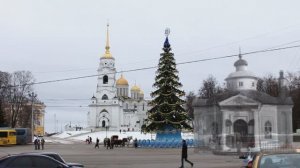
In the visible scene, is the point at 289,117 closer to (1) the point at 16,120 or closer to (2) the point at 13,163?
(2) the point at 13,163

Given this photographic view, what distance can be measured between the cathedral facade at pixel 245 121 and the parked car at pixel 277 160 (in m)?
30.7

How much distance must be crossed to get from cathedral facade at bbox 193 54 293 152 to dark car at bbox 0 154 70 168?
88.1ft

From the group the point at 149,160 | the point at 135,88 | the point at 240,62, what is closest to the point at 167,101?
the point at 240,62

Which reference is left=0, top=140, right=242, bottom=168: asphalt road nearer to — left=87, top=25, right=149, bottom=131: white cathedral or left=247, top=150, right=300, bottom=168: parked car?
left=247, top=150, right=300, bottom=168: parked car

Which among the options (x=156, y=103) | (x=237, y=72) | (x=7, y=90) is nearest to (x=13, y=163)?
(x=237, y=72)

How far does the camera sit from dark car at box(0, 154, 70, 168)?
15.2 m

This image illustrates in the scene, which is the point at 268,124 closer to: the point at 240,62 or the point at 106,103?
the point at 240,62

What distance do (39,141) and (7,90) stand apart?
82.0 feet

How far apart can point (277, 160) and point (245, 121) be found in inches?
1277

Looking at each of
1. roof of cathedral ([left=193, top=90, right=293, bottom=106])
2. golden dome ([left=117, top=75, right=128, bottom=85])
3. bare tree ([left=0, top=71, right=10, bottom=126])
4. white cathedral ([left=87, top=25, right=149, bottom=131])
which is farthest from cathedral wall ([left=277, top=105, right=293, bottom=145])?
golden dome ([left=117, top=75, right=128, bottom=85])

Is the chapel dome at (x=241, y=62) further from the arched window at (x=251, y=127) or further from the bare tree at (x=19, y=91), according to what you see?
the bare tree at (x=19, y=91)

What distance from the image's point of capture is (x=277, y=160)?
376 inches

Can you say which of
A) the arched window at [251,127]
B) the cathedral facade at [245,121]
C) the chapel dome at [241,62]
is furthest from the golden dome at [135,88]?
the arched window at [251,127]

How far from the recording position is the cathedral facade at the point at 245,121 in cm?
4109
